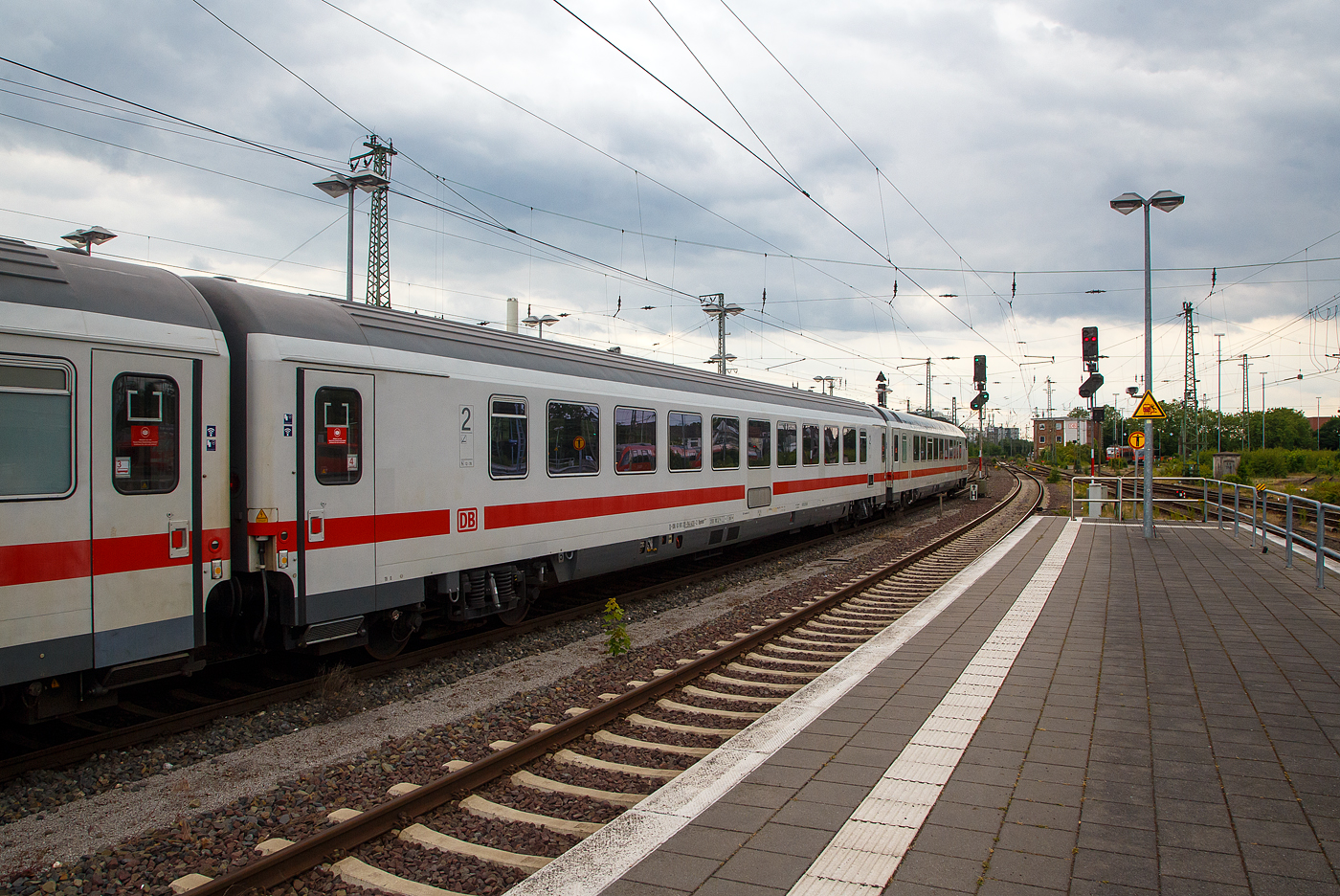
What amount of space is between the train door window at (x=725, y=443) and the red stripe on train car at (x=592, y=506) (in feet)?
1.29

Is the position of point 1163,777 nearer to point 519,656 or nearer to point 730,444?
point 519,656

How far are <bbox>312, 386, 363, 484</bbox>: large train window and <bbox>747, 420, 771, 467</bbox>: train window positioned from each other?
27.7 ft

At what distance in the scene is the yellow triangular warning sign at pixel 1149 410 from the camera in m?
17.0

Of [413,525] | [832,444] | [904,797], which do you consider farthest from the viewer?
[832,444]

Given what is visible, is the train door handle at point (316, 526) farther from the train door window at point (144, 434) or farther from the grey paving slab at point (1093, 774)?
the grey paving slab at point (1093, 774)

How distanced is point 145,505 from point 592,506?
5293mm

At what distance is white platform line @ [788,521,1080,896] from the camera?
11.6 feet

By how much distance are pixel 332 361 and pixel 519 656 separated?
3.61m

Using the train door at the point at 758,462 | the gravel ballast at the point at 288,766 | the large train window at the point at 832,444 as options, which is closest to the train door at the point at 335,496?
the gravel ballast at the point at 288,766

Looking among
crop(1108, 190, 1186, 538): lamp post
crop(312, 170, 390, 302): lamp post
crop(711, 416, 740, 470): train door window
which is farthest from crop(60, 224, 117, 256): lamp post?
crop(1108, 190, 1186, 538): lamp post

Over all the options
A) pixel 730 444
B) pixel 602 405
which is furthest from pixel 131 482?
pixel 730 444

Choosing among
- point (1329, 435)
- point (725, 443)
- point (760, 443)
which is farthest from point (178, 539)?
point (1329, 435)

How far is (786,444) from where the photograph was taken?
16062mm

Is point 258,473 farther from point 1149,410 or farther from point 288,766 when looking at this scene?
point 1149,410
